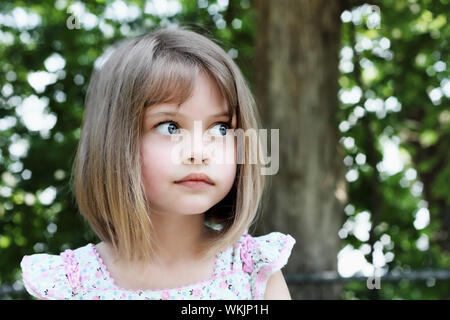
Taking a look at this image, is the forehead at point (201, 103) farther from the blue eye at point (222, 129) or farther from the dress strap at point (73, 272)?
the dress strap at point (73, 272)

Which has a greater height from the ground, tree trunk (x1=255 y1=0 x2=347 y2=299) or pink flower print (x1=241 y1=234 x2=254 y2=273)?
tree trunk (x1=255 y1=0 x2=347 y2=299)

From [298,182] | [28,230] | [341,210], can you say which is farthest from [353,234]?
[28,230]

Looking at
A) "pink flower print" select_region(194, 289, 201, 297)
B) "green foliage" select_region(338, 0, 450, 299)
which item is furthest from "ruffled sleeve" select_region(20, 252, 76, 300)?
"green foliage" select_region(338, 0, 450, 299)

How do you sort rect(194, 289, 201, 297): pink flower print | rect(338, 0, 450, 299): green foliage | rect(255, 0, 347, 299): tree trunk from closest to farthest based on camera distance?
rect(194, 289, 201, 297): pink flower print < rect(255, 0, 347, 299): tree trunk < rect(338, 0, 450, 299): green foliage

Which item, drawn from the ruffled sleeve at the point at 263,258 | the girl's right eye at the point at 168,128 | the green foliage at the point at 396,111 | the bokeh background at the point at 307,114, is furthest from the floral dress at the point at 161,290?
the green foliage at the point at 396,111

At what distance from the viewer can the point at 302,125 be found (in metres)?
2.38

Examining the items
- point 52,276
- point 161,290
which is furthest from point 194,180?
point 52,276

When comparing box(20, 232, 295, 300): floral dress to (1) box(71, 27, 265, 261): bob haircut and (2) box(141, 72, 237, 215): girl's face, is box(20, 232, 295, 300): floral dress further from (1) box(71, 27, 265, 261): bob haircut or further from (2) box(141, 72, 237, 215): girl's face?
(2) box(141, 72, 237, 215): girl's face

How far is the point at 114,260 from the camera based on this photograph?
1205 mm

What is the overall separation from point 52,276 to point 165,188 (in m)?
0.32

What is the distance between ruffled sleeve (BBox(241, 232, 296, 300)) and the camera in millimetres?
1206

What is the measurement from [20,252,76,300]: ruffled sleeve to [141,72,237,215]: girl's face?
0.85 feet
